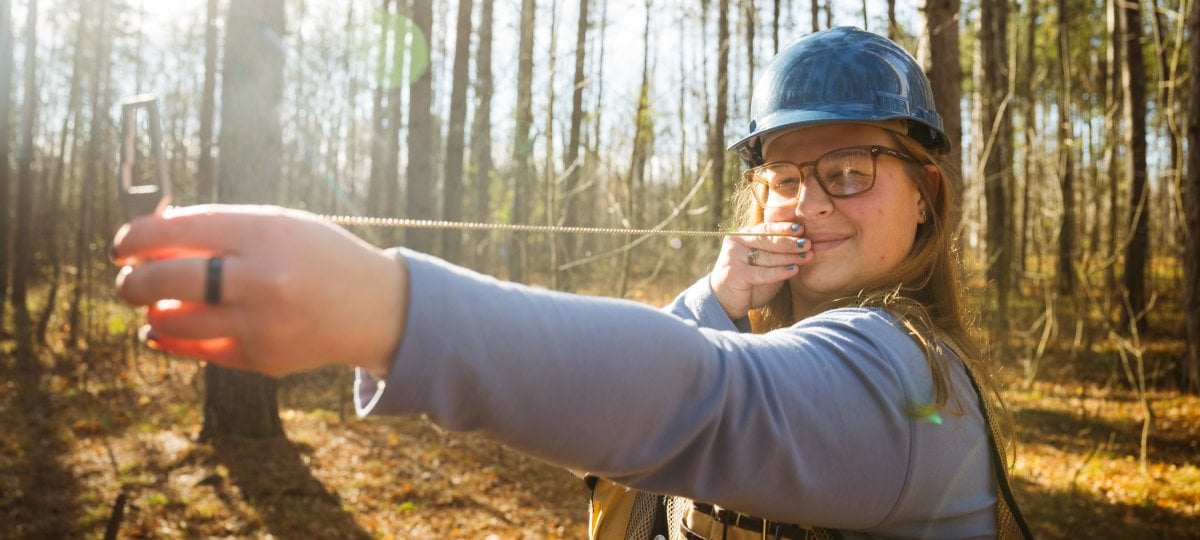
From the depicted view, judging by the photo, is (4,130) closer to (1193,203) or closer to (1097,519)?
(1097,519)

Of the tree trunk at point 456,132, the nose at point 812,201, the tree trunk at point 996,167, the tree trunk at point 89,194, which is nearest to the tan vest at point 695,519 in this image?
the nose at point 812,201

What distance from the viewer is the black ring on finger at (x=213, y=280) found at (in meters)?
0.70

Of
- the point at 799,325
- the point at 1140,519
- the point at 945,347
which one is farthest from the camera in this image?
the point at 1140,519

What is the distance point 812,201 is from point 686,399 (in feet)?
2.96

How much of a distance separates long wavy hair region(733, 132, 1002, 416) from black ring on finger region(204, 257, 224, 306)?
1.11 m

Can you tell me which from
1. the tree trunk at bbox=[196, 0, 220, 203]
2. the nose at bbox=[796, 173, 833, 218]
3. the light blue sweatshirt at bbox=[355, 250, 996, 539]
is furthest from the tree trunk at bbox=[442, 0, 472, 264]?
the light blue sweatshirt at bbox=[355, 250, 996, 539]

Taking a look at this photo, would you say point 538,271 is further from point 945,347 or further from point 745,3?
point 945,347

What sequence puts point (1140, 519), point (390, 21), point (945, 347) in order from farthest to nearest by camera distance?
point (390, 21) → point (1140, 519) → point (945, 347)

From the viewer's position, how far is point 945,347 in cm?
143

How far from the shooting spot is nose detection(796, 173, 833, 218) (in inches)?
64.6

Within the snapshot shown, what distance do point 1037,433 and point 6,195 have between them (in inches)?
686

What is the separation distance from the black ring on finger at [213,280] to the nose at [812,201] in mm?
1268

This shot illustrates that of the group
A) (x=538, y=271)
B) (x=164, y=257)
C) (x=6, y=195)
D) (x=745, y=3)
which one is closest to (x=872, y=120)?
(x=164, y=257)

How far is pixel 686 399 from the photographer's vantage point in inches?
34.9
